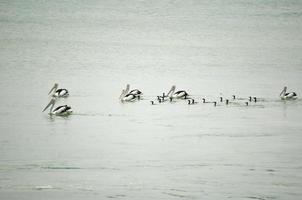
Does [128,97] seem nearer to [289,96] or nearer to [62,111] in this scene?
[62,111]

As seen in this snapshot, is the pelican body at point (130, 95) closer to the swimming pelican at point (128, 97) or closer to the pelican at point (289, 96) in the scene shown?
the swimming pelican at point (128, 97)

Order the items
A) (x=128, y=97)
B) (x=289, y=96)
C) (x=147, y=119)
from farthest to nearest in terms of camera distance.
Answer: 1. (x=289, y=96)
2. (x=128, y=97)
3. (x=147, y=119)

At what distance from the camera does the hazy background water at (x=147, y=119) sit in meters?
13.2

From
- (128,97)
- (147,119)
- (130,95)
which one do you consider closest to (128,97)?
(128,97)

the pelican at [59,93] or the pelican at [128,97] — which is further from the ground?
the pelican at [59,93]

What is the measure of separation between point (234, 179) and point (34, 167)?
352 centimetres

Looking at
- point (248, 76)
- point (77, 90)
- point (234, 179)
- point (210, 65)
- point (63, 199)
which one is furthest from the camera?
point (210, 65)

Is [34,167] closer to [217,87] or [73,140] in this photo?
[73,140]

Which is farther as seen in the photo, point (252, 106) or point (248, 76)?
point (248, 76)

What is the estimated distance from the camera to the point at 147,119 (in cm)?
1997

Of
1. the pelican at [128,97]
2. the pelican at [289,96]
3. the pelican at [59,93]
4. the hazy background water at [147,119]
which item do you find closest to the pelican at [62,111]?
the hazy background water at [147,119]

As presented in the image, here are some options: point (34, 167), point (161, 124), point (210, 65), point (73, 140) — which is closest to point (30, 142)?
point (73, 140)

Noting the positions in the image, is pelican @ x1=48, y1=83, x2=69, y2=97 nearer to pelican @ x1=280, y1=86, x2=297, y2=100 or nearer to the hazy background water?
the hazy background water

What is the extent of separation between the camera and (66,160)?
14797 millimetres
